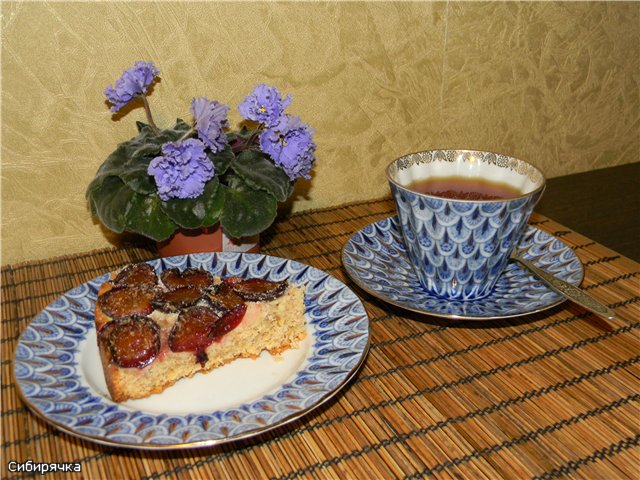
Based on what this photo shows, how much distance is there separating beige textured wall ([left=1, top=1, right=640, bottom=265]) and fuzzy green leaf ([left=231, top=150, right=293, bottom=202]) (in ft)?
0.51

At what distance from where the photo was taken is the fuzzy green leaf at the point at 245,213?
918 millimetres

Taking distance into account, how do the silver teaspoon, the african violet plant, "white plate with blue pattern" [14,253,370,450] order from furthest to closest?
the african violet plant → the silver teaspoon → "white plate with blue pattern" [14,253,370,450]

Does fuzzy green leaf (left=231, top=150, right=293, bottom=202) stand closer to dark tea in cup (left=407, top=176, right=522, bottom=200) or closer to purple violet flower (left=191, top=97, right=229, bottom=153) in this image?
purple violet flower (left=191, top=97, right=229, bottom=153)

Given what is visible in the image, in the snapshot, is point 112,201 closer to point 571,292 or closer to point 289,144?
point 289,144

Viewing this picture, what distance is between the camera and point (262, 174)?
3.09 ft

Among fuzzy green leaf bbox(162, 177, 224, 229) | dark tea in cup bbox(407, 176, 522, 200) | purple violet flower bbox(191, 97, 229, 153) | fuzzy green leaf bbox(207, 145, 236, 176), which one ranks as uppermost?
purple violet flower bbox(191, 97, 229, 153)

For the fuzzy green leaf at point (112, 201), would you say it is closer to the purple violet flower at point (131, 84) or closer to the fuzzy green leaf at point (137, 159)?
the fuzzy green leaf at point (137, 159)

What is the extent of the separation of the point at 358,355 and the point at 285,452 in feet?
0.43

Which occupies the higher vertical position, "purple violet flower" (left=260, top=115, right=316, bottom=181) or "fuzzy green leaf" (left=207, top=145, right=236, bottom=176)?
"purple violet flower" (left=260, top=115, right=316, bottom=181)

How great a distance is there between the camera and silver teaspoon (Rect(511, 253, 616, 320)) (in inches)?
30.1

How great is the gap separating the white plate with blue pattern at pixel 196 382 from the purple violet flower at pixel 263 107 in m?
0.22

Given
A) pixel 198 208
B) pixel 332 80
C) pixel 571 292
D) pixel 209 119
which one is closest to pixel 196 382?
pixel 198 208

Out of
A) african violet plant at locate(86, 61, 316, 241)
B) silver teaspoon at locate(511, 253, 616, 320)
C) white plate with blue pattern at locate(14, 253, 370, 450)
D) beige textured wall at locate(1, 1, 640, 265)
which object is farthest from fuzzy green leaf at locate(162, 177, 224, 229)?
silver teaspoon at locate(511, 253, 616, 320)

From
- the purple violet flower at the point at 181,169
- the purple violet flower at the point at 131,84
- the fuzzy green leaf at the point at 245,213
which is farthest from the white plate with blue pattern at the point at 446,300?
the purple violet flower at the point at 131,84
